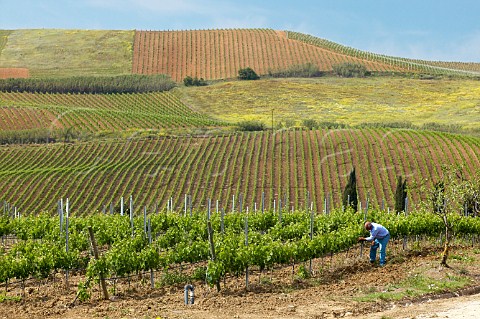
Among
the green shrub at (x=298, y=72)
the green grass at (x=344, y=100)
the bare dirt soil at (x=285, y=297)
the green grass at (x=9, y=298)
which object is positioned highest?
the green shrub at (x=298, y=72)

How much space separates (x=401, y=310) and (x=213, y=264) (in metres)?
4.76

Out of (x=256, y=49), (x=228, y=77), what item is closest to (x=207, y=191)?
(x=228, y=77)

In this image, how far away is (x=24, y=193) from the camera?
48.0m

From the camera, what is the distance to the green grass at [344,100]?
271 feet

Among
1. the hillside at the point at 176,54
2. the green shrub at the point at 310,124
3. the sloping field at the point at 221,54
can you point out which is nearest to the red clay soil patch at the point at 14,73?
the hillside at the point at 176,54

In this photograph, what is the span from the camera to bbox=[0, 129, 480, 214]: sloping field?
154 feet

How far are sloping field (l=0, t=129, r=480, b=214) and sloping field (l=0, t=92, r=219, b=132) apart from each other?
37.1 feet

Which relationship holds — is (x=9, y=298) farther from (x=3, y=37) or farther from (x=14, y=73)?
(x=3, y=37)

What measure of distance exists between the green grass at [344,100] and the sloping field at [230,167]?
18.6 metres

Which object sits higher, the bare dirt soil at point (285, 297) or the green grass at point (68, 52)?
the green grass at point (68, 52)

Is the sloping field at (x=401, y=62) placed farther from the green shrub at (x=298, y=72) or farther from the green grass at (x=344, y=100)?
the green shrub at (x=298, y=72)

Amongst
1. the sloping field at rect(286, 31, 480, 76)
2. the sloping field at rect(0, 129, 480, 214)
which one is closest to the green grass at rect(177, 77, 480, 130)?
the sloping field at rect(286, 31, 480, 76)

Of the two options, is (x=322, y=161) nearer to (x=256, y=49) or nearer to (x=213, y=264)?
(x=213, y=264)

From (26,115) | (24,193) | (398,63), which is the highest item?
(398,63)
